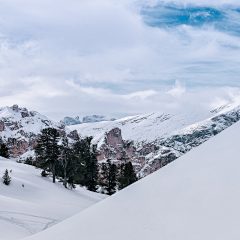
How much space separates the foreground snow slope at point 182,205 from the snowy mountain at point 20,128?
11933cm

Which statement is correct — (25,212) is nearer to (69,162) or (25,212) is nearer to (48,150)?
(48,150)

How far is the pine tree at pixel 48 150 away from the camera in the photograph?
92.4 feet

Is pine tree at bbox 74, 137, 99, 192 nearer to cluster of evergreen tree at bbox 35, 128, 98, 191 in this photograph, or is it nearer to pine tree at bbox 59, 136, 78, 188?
cluster of evergreen tree at bbox 35, 128, 98, 191

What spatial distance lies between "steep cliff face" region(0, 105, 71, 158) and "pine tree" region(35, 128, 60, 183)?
309 feet

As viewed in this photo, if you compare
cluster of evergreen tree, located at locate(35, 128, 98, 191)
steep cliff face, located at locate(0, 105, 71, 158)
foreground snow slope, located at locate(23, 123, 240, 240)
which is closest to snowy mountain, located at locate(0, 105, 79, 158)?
steep cliff face, located at locate(0, 105, 71, 158)

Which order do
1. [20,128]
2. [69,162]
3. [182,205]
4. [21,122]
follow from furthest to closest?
[21,122] < [20,128] < [69,162] < [182,205]

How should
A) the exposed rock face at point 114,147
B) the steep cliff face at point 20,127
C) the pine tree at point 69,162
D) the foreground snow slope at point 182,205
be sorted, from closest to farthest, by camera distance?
the foreground snow slope at point 182,205 < the pine tree at point 69,162 < the exposed rock face at point 114,147 < the steep cliff face at point 20,127

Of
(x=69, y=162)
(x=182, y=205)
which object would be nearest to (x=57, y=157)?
(x=69, y=162)

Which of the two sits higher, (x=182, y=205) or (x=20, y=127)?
(x=20, y=127)

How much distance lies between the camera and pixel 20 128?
135 metres

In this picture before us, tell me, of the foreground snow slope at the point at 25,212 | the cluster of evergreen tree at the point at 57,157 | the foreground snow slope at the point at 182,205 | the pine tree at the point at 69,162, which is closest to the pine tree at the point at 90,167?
the cluster of evergreen tree at the point at 57,157

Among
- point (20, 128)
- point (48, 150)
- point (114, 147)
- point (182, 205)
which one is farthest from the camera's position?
point (20, 128)

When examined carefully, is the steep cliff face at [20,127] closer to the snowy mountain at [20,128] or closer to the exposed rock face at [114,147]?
the snowy mountain at [20,128]

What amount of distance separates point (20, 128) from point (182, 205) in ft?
478
